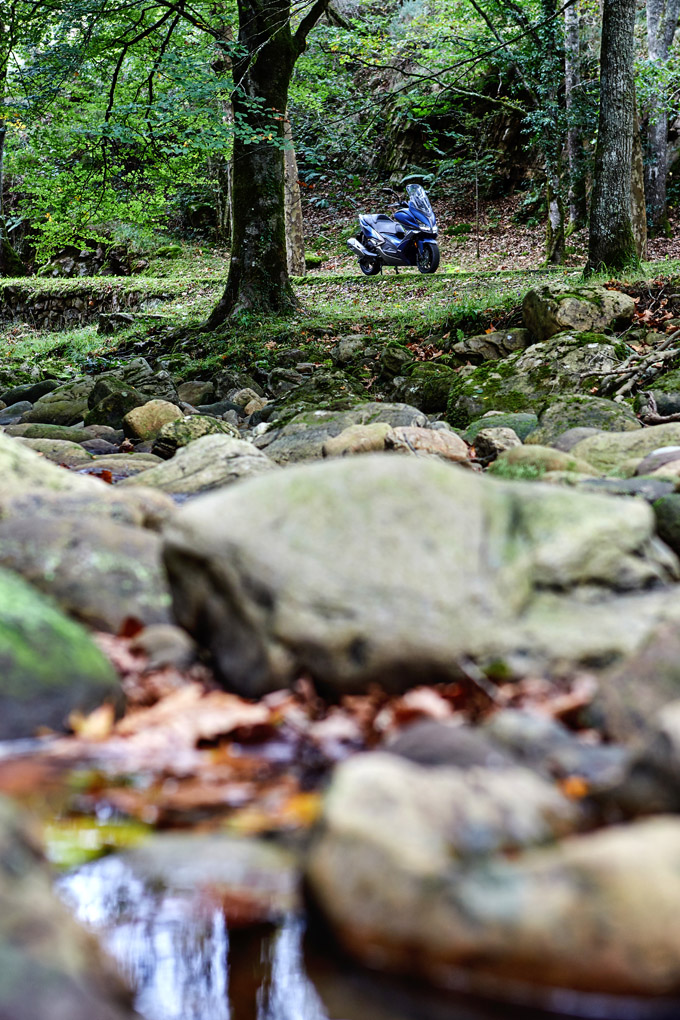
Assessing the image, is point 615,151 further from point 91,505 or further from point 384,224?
point 91,505

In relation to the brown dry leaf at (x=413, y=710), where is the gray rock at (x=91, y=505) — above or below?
above

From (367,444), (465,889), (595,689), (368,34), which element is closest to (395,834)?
(465,889)

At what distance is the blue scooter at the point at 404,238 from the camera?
15352 mm

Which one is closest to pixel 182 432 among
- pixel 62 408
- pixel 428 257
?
pixel 62 408

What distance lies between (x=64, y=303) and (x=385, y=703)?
21.4 meters

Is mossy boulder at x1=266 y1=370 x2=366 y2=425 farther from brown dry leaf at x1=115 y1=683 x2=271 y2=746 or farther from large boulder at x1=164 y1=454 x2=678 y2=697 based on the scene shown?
brown dry leaf at x1=115 y1=683 x2=271 y2=746

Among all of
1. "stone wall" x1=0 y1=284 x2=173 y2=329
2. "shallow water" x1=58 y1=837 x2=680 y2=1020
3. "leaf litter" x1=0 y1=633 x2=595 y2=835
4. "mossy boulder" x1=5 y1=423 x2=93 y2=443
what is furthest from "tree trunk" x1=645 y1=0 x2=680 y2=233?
"shallow water" x1=58 y1=837 x2=680 y2=1020

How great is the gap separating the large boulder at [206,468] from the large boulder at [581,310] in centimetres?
473

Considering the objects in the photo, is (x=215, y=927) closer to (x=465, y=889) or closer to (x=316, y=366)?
(x=465, y=889)

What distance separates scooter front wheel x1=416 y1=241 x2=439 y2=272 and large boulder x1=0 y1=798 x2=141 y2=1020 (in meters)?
15.1

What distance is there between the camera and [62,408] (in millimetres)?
11062

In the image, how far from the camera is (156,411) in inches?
366

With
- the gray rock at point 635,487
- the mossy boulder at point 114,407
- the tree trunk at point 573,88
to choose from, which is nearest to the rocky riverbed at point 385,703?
the gray rock at point 635,487

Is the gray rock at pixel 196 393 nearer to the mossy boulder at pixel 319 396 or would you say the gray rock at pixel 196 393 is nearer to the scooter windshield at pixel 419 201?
the mossy boulder at pixel 319 396
